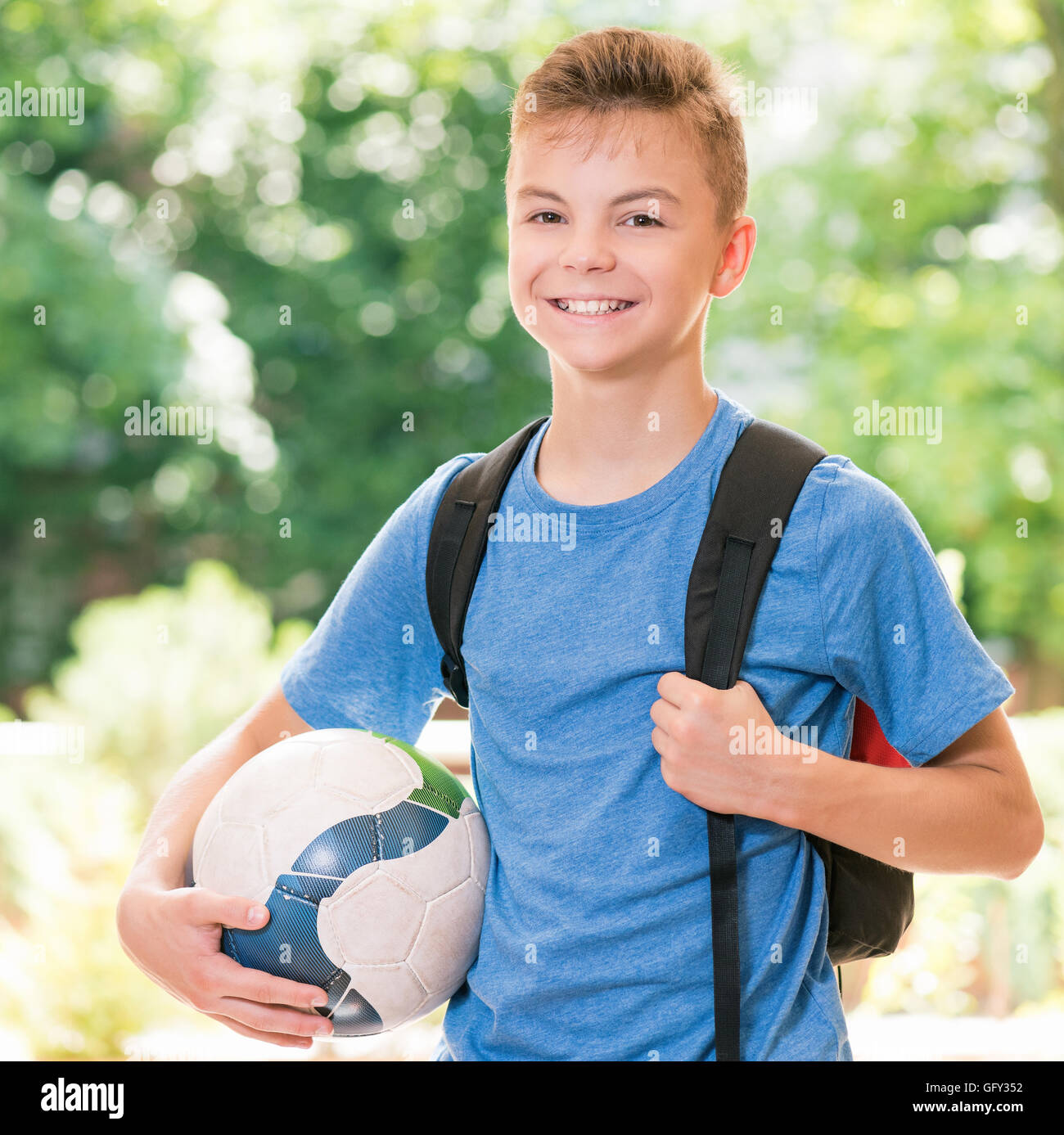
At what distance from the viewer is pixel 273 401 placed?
346 inches

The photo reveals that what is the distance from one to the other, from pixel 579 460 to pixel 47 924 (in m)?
2.48

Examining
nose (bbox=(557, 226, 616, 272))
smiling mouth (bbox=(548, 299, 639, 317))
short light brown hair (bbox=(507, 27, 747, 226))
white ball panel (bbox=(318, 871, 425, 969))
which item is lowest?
white ball panel (bbox=(318, 871, 425, 969))

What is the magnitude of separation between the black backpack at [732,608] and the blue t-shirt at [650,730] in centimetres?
2

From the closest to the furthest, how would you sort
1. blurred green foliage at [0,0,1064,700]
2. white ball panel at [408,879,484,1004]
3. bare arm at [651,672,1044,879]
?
bare arm at [651,672,1044,879], white ball panel at [408,879,484,1004], blurred green foliage at [0,0,1064,700]

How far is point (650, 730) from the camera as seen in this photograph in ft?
3.79

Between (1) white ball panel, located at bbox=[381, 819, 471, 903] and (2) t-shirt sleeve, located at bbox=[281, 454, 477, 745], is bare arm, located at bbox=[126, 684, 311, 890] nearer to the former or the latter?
(2) t-shirt sleeve, located at bbox=[281, 454, 477, 745]

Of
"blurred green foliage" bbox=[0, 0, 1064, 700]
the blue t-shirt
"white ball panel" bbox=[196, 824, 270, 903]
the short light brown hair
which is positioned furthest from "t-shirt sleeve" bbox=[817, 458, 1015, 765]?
"blurred green foliage" bbox=[0, 0, 1064, 700]

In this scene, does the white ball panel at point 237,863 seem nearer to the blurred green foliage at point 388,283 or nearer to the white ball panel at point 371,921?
the white ball panel at point 371,921

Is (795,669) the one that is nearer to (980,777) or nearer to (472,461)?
(980,777)

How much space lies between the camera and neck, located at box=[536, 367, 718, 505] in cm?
124

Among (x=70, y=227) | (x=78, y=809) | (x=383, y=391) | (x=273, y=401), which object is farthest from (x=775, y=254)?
(x=78, y=809)

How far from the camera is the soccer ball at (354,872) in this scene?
1165mm

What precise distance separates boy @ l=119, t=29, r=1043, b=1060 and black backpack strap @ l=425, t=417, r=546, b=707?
28 mm
